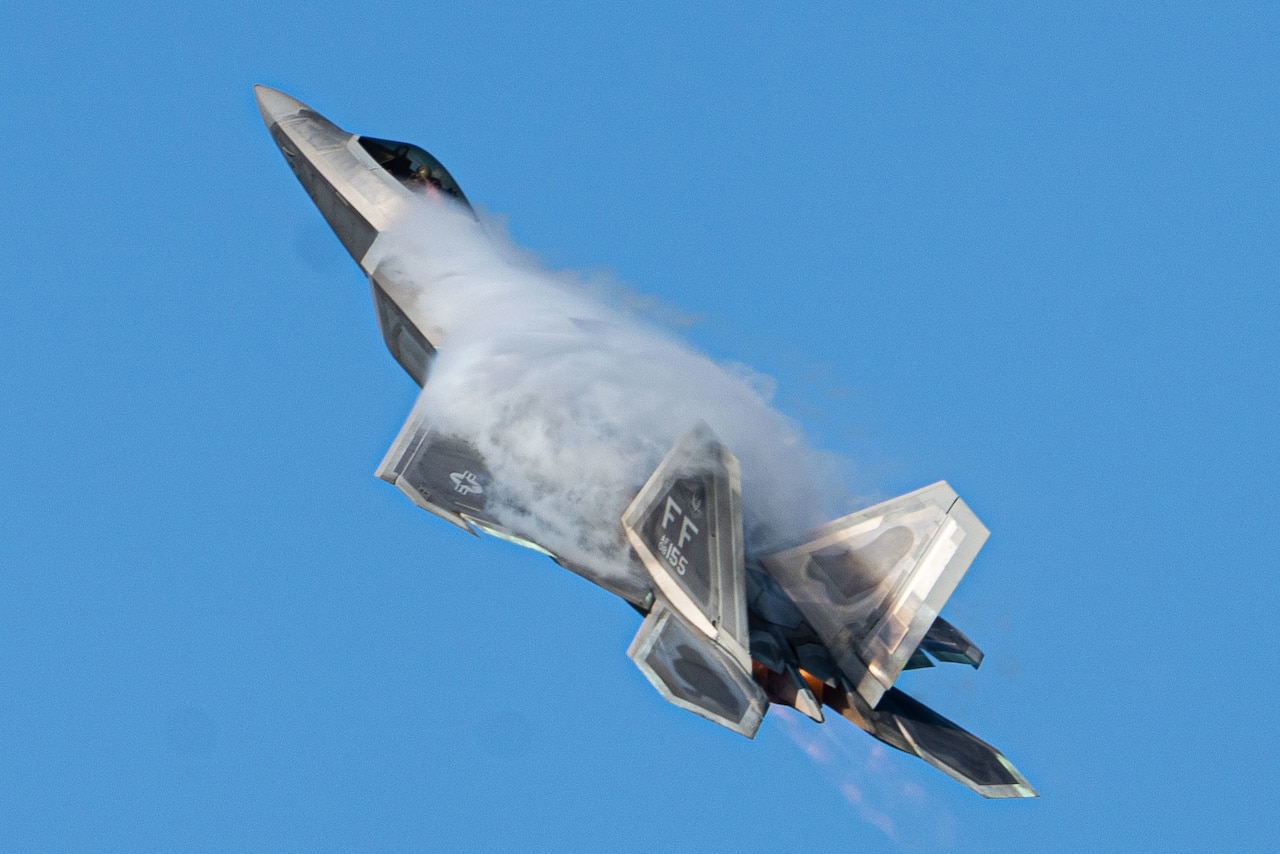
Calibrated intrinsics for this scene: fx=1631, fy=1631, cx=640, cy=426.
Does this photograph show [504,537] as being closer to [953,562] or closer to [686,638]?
[686,638]

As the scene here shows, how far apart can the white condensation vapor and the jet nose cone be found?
4384mm

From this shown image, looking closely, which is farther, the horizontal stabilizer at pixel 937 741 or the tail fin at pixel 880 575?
the horizontal stabilizer at pixel 937 741

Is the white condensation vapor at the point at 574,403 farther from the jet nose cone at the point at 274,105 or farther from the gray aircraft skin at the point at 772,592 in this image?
the jet nose cone at the point at 274,105

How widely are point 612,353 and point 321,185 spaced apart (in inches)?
297

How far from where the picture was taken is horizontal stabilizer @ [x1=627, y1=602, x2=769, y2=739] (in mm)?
18953

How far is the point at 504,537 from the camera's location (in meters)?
20.0

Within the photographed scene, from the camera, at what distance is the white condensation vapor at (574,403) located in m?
20.3

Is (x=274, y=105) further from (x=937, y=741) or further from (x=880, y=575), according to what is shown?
(x=937, y=741)

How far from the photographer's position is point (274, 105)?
29.3 m

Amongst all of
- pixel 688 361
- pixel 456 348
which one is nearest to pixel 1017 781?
pixel 688 361

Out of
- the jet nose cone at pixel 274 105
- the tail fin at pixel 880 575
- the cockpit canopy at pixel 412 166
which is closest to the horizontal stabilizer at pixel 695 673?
the tail fin at pixel 880 575

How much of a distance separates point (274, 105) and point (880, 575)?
1481cm

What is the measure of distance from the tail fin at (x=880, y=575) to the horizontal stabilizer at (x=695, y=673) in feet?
7.65

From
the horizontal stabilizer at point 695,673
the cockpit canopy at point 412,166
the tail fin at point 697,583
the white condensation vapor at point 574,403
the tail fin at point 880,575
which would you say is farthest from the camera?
the cockpit canopy at point 412,166
